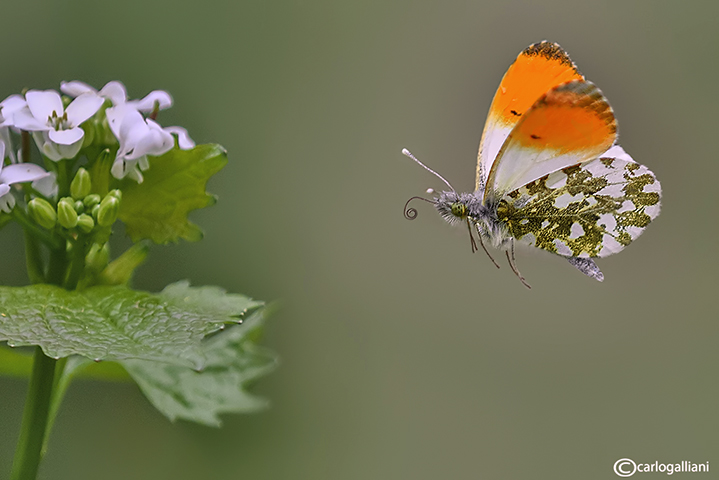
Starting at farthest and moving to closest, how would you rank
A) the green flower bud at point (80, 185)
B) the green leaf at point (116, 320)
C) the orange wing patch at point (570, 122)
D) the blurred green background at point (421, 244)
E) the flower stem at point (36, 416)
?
the blurred green background at point (421, 244), the orange wing patch at point (570, 122), the green flower bud at point (80, 185), the flower stem at point (36, 416), the green leaf at point (116, 320)

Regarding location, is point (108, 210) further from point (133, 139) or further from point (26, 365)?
point (26, 365)

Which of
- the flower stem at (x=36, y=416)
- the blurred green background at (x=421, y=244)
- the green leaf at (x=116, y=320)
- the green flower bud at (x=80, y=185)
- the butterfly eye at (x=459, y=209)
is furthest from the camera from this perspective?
the blurred green background at (x=421, y=244)

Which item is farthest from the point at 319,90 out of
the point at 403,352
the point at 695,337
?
the point at 695,337

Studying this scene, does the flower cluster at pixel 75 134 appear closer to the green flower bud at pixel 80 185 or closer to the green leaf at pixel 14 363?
the green flower bud at pixel 80 185

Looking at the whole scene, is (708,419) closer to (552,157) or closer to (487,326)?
(487,326)

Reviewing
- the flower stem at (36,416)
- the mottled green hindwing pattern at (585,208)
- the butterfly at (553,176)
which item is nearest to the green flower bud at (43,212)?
the flower stem at (36,416)

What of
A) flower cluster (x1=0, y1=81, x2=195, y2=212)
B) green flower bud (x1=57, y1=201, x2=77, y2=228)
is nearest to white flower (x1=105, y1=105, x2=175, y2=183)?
flower cluster (x1=0, y1=81, x2=195, y2=212)

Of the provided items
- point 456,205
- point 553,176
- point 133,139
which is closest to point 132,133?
point 133,139
